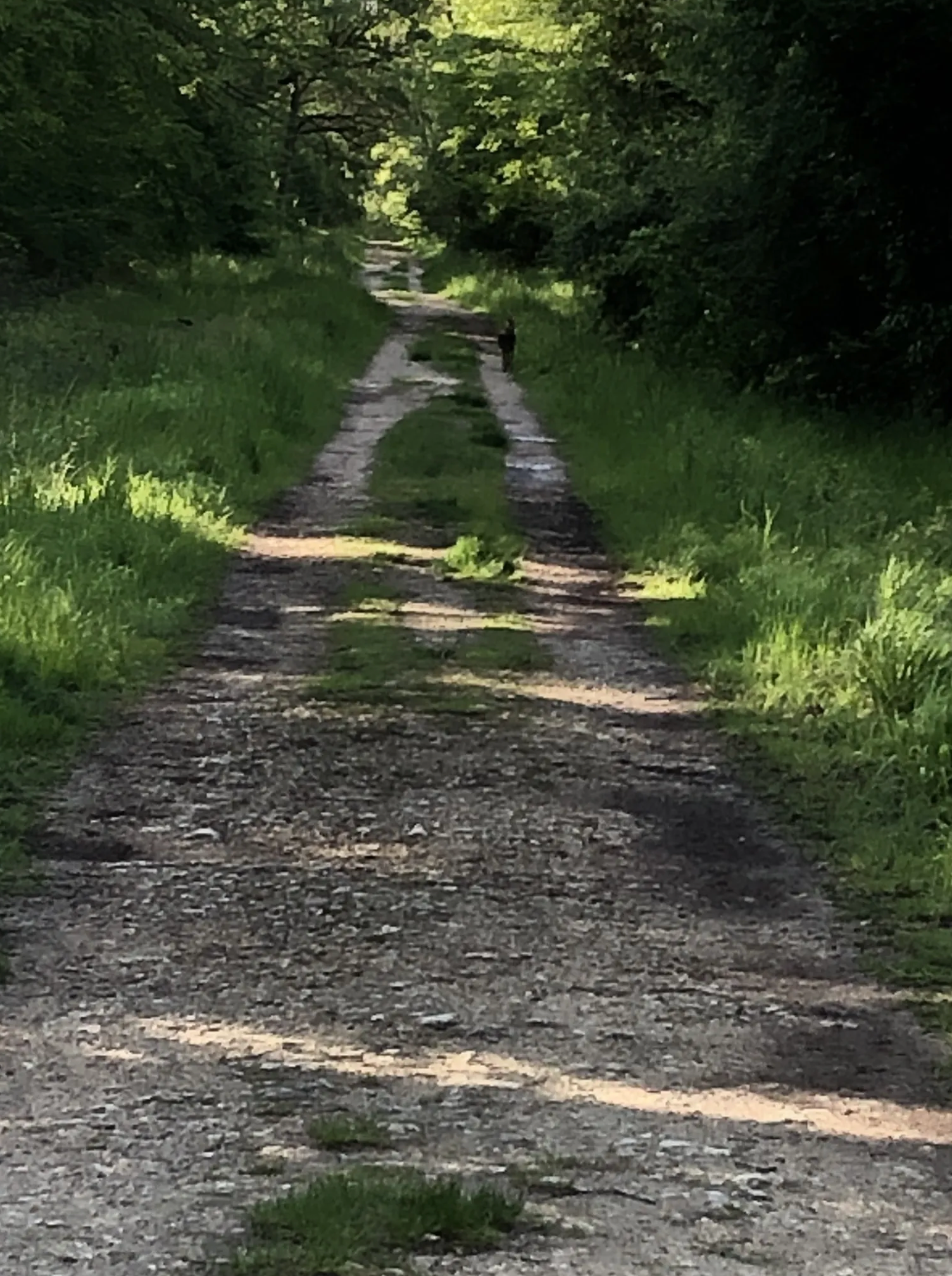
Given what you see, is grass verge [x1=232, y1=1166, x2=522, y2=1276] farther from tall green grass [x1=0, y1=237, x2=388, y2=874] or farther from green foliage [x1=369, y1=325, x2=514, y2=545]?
green foliage [x1=369, y1=325, x2=514, y2=545]

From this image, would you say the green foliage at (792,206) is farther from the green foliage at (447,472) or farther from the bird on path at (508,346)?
the green foliage at (447,472)

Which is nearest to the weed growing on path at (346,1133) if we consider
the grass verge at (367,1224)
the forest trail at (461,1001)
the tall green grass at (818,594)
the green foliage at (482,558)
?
the forest trail at (461,1001)

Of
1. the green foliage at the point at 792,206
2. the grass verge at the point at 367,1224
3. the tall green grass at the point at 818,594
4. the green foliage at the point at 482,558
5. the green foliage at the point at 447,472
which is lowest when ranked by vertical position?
the green foliage at the point at 447,472

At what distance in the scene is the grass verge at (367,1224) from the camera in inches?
152

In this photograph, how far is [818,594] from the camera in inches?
423

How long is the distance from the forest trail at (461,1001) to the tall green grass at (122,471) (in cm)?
37

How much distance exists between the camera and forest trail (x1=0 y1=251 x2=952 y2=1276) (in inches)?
164

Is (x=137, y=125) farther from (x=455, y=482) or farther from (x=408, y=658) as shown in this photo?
(x=408, y=658)

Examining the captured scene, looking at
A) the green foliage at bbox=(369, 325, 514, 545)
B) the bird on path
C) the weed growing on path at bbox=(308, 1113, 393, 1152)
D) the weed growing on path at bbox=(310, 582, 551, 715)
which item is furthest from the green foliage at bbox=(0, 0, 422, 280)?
the weed growing on path at bbox=(308, 1113, 393, 1152)

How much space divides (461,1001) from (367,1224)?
1461 mm

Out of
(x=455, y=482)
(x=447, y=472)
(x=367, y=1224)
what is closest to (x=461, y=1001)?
(x=367, y=1224)

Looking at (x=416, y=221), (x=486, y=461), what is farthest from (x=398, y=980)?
(x=416, y=221)

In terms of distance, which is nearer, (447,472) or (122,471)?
(122,471)

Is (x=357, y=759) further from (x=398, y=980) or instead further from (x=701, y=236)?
(x=701, y=236)
